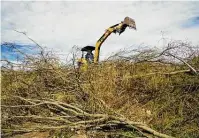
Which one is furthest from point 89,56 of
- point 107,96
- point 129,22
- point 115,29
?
point 107,96

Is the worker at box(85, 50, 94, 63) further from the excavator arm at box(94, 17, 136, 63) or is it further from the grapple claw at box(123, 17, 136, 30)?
the grapple claw at box(123, 17, 136, 30)

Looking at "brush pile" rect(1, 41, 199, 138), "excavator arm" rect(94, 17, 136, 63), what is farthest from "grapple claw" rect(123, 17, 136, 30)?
"brush pile" rect(1, 41, 199, 138)

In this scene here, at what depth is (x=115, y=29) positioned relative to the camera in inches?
Result: 268

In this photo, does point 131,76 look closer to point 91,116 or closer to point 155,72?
point 155,72

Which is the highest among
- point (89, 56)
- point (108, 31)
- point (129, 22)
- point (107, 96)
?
point (129, 22)

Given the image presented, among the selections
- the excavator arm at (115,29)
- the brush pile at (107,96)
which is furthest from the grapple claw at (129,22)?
the brush pile at (107,96)

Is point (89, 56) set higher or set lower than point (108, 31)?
lower

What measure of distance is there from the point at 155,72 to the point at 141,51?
44cm

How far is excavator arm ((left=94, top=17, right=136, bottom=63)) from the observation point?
261 inches

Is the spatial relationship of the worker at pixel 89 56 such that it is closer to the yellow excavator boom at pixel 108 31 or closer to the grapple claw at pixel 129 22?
the yellow excavator boom at pixel 108 31

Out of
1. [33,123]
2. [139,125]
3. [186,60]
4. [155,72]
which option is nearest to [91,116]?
[139,125]

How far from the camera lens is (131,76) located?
18.8 feet

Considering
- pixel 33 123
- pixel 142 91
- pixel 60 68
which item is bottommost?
pixel 33 123

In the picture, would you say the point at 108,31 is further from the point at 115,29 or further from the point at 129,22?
the point at 129,22
